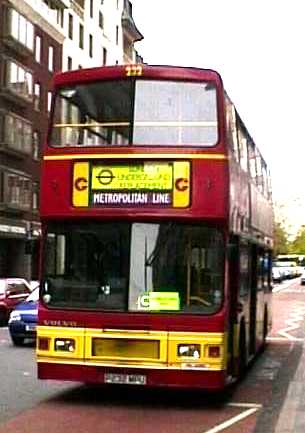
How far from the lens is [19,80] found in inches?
2128

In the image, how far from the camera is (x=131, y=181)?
1179cm

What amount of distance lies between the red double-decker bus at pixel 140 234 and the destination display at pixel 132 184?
0.01 m

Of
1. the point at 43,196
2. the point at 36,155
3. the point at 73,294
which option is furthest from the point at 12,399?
the point at 36,155

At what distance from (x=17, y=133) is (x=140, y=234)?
1677 inches

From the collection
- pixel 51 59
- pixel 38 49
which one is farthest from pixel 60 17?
pixel 38 49

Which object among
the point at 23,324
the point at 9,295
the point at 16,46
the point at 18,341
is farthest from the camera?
the point at 16,46

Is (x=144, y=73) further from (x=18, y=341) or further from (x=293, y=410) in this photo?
(x=18, y=341)

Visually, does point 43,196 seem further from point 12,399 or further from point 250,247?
point 250,247

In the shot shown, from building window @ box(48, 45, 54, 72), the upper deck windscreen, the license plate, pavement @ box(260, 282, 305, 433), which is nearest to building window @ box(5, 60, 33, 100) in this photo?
building window @ box(48, 45, 54, 72)

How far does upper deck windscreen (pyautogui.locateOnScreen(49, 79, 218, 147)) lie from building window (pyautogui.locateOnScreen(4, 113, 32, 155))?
3955cm

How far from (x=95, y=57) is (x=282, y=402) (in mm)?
59935

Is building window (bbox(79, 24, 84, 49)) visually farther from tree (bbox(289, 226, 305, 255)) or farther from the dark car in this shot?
tree (bbox(289, 226, 305, 255))

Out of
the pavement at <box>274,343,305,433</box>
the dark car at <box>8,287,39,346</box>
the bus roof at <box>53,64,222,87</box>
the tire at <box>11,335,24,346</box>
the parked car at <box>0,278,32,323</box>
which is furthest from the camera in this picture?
the parked car at <box>0,278,32,323</box>

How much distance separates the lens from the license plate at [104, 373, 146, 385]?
11609 mm
